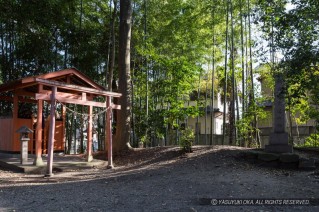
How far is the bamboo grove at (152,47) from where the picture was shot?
1187 centimetres

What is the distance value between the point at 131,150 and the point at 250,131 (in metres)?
4.65

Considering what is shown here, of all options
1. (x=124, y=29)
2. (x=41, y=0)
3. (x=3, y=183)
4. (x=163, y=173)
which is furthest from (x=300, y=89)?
(x=41, y=0)

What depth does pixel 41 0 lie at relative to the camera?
1207 cm

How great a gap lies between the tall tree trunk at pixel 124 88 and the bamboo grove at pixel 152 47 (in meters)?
1.20

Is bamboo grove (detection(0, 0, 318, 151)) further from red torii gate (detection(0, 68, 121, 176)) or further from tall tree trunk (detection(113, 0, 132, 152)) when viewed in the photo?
red torii gate (detection(0, 68, 121, 176))

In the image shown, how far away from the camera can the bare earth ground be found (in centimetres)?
451

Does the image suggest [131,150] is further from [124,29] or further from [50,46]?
[50,46]

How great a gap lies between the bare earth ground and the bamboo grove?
3961 millimetres

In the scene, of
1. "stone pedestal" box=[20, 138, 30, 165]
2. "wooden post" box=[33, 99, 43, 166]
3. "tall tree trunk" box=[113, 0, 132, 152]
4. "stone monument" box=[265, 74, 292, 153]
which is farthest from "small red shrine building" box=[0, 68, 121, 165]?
"stone monument" box=[265, 74, 292, 153]

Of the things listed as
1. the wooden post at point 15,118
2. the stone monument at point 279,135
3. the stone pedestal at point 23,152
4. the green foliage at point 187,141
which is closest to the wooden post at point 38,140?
the stone pedestal at point 23,152

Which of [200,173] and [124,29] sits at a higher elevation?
[124,29]

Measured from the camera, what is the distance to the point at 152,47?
1262cm

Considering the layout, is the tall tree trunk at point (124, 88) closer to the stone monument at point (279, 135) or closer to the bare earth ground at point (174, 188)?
the bare earth ground at point (174, 188)

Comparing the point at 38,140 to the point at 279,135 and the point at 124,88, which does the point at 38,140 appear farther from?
the point at 279,135
